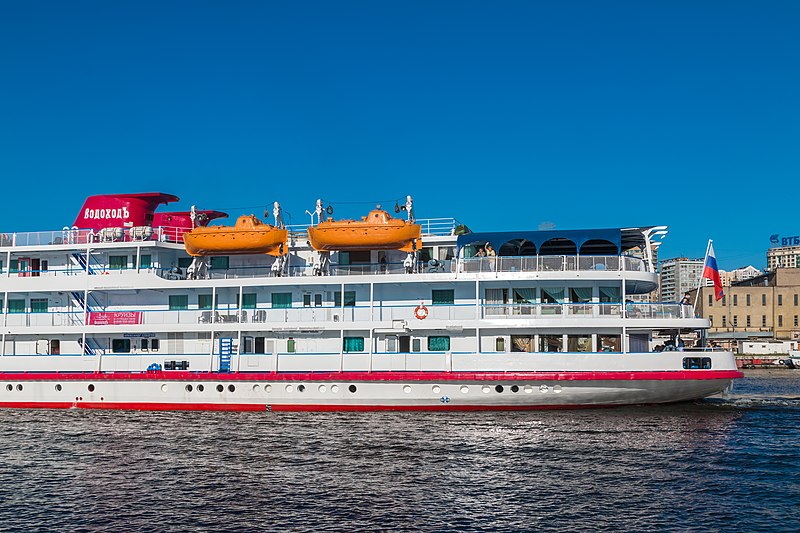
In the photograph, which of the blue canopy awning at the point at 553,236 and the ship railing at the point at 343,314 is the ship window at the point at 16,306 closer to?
the ship railing at the point at 343,314

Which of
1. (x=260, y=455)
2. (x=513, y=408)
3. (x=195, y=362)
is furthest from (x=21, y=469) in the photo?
(x=513, y=408)

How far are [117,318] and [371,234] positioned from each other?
37.4 feet

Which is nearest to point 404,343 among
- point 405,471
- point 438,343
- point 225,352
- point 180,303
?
point 438,343

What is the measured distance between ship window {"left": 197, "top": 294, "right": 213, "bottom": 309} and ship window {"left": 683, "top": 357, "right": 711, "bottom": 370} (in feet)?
63.6

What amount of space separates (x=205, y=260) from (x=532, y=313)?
47.1ft

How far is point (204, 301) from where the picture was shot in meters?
34.3

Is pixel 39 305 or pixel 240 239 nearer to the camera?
pixel 240 239

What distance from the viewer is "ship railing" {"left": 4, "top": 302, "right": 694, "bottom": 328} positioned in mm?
30141

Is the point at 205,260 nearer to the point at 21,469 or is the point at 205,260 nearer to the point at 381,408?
the point at 381,408

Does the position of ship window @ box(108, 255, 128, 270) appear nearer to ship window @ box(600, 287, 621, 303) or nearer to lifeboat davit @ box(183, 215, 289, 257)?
lifeboat davit @ box(183, 215, 289, 257)

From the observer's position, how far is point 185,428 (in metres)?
27.2

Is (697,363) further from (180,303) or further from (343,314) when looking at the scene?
(180,303)

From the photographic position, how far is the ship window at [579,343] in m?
30.4

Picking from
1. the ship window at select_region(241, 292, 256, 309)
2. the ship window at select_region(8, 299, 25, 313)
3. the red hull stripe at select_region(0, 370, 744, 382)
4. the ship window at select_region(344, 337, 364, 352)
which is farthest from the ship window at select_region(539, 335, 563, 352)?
the ship window at select_region(8, 299, 25, 313)
